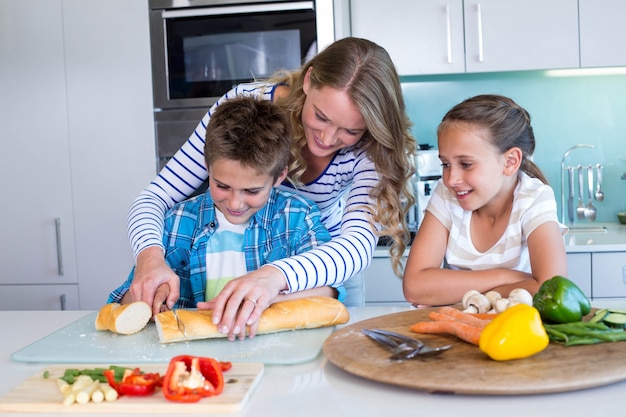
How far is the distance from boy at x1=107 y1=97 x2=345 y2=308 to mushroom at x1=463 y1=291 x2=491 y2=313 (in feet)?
1.08

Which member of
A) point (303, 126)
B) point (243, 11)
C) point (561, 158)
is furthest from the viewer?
point (561, 158)

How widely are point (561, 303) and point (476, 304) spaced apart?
0.15 metres

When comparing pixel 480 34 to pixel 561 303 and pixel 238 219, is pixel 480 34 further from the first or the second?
pixel 561 303

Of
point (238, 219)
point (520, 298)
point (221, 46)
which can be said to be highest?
point (221, 46)

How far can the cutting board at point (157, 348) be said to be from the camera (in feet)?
3.70

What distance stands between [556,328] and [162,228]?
2.93ft

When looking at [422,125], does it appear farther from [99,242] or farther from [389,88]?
[389,88]

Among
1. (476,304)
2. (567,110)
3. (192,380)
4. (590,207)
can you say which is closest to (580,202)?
(590,207)

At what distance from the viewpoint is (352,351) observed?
1072 mm

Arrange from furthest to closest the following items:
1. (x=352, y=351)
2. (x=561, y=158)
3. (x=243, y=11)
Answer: (x=561, y=158)
(x=243, y=11)
(x=352, y=351)

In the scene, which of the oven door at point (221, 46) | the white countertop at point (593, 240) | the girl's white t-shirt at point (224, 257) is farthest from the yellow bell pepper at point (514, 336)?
the oven door at point (221, 46)

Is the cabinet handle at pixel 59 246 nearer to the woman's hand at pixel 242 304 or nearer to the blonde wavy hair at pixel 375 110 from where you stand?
the blonde wavy hair at pixel 375 110

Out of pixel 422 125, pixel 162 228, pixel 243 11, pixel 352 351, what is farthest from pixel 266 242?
pixel 422 125

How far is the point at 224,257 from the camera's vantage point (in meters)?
1.64
